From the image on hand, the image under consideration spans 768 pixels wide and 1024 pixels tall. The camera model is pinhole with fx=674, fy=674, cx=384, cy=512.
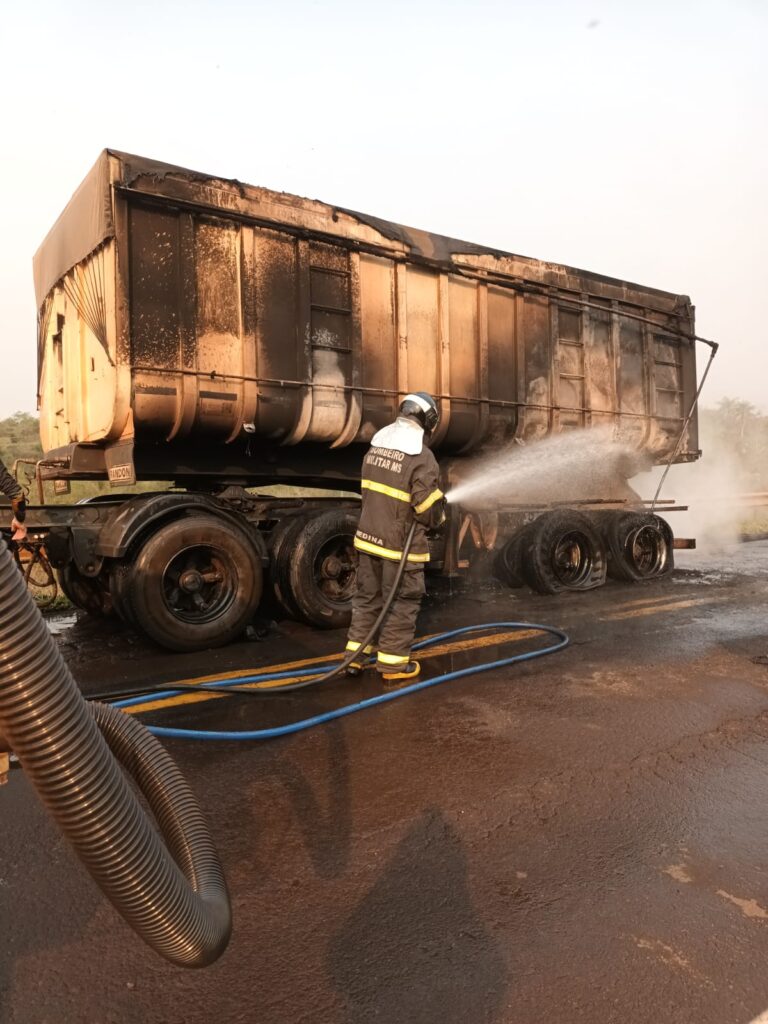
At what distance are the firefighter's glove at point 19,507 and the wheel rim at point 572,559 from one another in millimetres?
5585

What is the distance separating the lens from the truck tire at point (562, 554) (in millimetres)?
7871

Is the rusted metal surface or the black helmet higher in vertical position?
the rusted metal surface

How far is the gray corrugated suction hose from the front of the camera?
1.14 m

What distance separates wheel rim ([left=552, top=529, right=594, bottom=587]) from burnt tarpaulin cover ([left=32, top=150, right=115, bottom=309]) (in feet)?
18.7

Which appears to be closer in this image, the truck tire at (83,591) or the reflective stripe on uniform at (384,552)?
the reflective stripe on uniform at (384,552)

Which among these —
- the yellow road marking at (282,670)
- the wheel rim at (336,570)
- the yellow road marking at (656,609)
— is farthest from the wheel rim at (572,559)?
the wheel rim at (336,570)

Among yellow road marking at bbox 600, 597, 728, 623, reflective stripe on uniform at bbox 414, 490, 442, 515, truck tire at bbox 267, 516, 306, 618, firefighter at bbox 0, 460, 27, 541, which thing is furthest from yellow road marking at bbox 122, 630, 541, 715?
firefighter at bbox 0, 460, 27, 541

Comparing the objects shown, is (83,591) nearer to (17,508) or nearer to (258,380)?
(17,508)

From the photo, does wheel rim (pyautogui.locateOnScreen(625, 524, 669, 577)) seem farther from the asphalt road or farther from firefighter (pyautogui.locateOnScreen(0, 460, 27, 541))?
firefighter (pyautogui.locateOnScreen(0, 460, 27, 541))

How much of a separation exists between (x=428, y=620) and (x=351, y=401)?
224 centimetres

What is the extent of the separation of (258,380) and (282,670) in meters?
2.50

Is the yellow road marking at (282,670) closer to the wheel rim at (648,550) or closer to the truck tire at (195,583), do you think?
the truck tire at (195,583)

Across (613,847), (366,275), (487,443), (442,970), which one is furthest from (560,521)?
(442,970)

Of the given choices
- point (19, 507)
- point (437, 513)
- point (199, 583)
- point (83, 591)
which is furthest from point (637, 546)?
point (19, 507)
